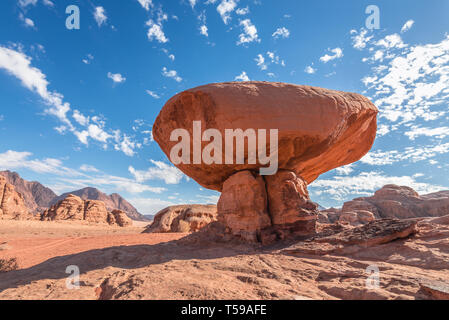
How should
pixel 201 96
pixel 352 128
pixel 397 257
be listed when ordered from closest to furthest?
1. pixel 397 257
2. pixel 201 96
3. pixel 352 128

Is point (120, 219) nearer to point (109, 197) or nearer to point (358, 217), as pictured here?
point (358, 217)

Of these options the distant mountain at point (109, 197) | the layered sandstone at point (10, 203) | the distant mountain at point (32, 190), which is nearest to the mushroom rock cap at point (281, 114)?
the layered sandstone at point (10, 203)

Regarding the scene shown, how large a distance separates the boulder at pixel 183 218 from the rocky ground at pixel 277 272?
11.0 m

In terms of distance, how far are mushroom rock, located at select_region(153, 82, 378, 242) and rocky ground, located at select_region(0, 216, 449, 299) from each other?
3.30ft

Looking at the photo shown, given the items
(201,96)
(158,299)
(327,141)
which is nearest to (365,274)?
(158,299)

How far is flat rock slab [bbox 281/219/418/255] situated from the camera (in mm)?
4316

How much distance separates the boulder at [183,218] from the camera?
16141mm

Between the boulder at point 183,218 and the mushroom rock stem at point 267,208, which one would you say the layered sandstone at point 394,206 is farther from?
the mushroom rock stem at point 267,208

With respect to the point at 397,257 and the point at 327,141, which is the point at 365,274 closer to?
the point at 397,257

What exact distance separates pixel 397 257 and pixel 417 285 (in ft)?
4.45

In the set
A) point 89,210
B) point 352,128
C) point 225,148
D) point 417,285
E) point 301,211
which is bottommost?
point 89,210

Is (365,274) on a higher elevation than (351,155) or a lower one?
lower

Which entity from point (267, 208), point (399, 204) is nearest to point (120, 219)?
point (267, 208)

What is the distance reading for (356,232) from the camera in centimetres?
493
